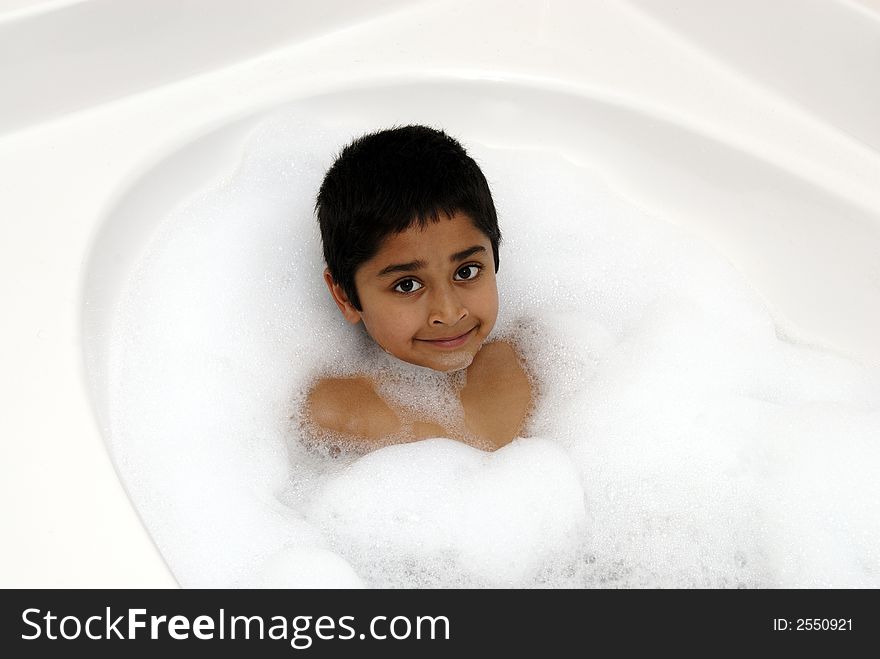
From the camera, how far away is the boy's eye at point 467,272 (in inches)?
39.1

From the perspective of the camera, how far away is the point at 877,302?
1112mm

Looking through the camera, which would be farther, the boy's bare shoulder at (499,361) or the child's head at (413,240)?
the boy's bare shoulder at (499,361)

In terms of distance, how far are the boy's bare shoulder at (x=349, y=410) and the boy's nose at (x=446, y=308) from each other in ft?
0.57

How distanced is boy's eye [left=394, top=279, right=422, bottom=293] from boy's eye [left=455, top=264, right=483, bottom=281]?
0.15 ft

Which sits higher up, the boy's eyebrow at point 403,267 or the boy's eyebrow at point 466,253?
the boy's eyebrow at point 466,253

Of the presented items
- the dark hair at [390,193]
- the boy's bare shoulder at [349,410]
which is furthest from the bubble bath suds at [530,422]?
the dark hair at [390,193]

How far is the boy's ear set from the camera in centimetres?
105

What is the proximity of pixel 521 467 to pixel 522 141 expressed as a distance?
0.48 m

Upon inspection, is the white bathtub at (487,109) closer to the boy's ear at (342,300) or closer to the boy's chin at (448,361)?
the boy's ear at (342,300)

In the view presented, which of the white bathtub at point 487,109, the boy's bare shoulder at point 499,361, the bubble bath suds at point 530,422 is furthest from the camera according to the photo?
the boy's bare shoulder at point 499,361

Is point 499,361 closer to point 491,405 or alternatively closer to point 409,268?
point 491,405

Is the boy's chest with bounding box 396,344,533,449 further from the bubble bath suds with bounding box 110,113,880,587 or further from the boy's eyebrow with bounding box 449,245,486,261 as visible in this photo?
the boy's eyebrow with bounding box 449,245,486,261

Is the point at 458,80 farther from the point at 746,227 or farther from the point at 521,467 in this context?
the point at 521,467

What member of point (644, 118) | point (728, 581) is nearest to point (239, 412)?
point (728, 581)
